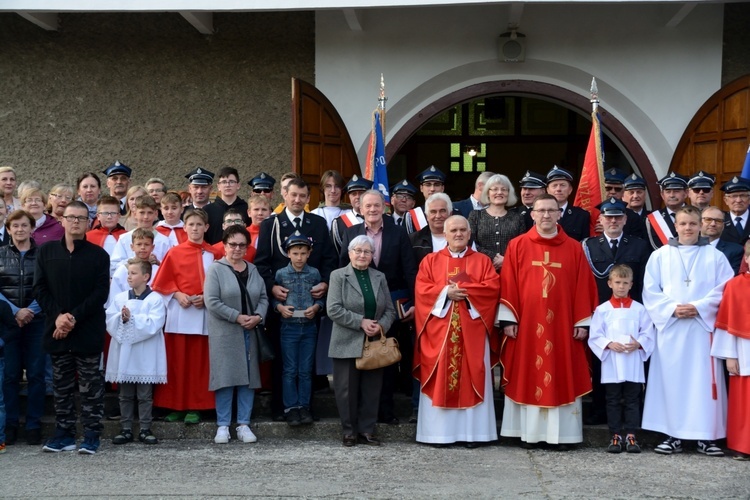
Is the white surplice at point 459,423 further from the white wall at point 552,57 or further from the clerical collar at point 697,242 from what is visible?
the white wall at point 552,57

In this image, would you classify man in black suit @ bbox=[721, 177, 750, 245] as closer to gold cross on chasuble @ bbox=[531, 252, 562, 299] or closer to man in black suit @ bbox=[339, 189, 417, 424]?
gold cross on chasuble @ bbox=[531, 252, 562, 299]

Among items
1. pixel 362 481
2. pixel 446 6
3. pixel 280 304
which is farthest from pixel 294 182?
pixel 446 6

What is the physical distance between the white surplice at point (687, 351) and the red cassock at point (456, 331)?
4.28 ft

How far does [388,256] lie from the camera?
791 cm

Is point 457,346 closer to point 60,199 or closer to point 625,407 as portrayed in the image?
point 625,407

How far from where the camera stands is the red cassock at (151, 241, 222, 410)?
779 cm

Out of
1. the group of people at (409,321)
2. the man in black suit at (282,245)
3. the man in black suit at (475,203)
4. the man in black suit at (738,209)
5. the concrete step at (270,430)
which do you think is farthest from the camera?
the man in black suit at (475,203)

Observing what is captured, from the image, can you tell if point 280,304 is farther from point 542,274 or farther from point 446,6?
point 446,6

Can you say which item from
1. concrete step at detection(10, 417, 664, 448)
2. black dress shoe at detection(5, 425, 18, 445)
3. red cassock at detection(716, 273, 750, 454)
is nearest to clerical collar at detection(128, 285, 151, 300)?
concrete step at detection(10, 417, 664, 448)

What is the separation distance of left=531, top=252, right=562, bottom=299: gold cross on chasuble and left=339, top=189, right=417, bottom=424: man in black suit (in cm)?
107

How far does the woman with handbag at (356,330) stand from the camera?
24.4 ft

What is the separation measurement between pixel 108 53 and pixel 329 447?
6.75 m

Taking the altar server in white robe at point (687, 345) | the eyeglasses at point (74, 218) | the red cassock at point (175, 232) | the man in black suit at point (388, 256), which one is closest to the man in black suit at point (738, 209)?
the altar server in white robe at point (687, 345)

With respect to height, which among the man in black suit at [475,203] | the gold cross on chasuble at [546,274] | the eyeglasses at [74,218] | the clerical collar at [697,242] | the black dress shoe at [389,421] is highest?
the man in black suit at [475,203]
